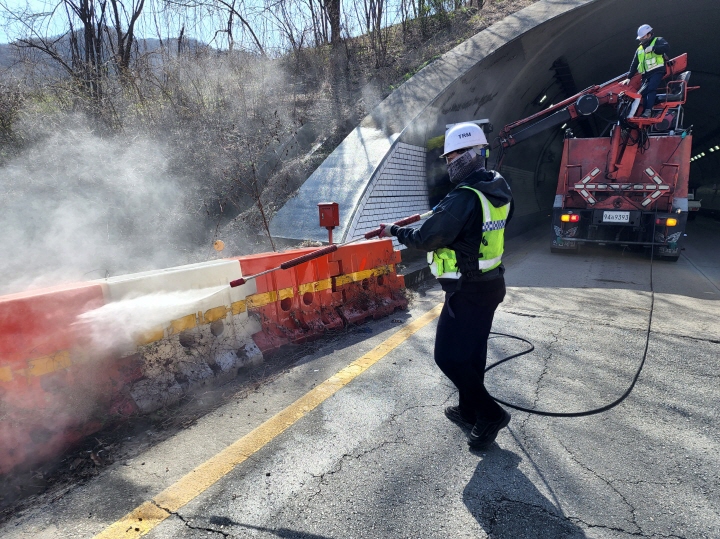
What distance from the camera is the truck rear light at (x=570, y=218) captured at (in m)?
10.3

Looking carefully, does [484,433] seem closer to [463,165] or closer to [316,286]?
[463,165]

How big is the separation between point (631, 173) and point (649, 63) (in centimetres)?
224

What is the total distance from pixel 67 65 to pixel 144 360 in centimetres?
1013

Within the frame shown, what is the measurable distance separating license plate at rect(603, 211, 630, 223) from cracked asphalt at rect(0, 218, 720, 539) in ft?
19.3

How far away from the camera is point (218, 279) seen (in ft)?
12.5

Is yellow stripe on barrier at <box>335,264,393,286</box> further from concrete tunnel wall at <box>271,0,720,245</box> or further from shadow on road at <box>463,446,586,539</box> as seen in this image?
shadow on road at <box>463,446,586,539</box>

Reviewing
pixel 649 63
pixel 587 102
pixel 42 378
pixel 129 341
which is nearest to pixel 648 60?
pixel 649 63

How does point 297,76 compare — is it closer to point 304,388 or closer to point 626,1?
point 626,1

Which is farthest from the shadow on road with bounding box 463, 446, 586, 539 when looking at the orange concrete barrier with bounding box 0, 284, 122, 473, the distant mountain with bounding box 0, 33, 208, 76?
the distant mountain with bounding box 0, 33, 208, 76

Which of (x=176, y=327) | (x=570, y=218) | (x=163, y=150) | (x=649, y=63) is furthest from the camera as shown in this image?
(x=570, y=218)

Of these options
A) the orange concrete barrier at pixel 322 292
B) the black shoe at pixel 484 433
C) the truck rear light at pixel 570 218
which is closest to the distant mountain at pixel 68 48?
the orange concrete barrier at pixel 322 292

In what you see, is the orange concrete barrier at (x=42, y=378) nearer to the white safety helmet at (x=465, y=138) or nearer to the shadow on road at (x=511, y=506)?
the shadow on road at (x=511, y=506)

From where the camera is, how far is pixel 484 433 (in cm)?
282

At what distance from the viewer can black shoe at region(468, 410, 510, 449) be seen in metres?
2.80
